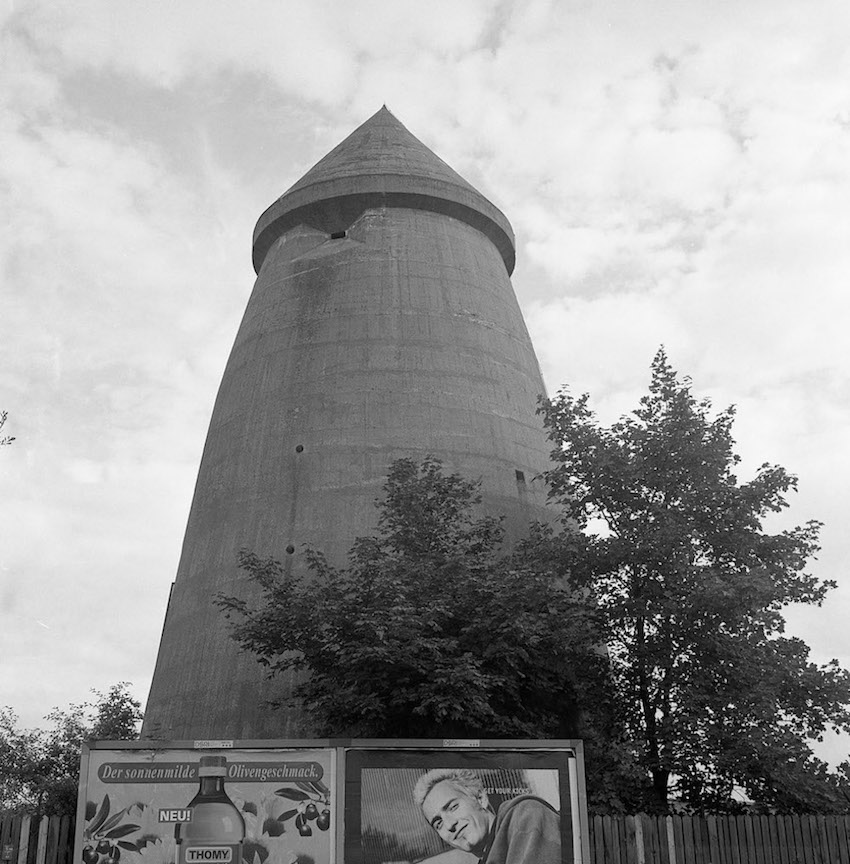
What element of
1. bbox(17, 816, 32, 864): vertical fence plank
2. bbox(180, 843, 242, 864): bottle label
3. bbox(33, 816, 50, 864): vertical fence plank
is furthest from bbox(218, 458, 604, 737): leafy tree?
bbox(17, 816, 32, 864): vertical fence plank

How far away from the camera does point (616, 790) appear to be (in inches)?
572

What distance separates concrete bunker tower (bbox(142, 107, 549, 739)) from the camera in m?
19.8

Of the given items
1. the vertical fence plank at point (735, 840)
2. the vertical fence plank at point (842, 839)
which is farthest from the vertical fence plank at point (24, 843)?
the vertical fence plank at point (842, 839)

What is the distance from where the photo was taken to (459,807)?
415 inches

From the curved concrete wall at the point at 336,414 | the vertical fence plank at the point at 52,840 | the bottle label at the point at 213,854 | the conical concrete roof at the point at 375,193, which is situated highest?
the conical concrete roof at the point at 375,193

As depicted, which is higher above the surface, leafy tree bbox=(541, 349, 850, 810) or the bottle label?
leafy tree bbox=(541, 349, 850, 810)

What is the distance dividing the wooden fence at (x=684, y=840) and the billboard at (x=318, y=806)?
1.40m

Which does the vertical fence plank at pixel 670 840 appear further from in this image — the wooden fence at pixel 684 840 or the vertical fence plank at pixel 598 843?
the vertical fence plank at pixel 598 843

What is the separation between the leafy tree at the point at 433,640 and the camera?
1395 centimetres

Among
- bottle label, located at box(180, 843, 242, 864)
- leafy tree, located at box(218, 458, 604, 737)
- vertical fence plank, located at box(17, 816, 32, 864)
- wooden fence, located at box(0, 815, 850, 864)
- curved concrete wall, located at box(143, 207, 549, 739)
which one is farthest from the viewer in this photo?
curved concrete wall, located at box(143, 207, 549, 739)

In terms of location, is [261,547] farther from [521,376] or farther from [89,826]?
Result: [89,826]

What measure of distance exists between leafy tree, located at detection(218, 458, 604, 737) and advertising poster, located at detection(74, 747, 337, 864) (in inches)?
127

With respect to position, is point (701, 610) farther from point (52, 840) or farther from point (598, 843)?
point (52, 840)

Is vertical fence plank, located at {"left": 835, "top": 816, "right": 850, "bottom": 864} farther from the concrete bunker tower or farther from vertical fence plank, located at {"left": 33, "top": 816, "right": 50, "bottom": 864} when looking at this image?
vertical fence plank, located at {"left": 33, "top": 816, "right": 50, "bottom": 864}
